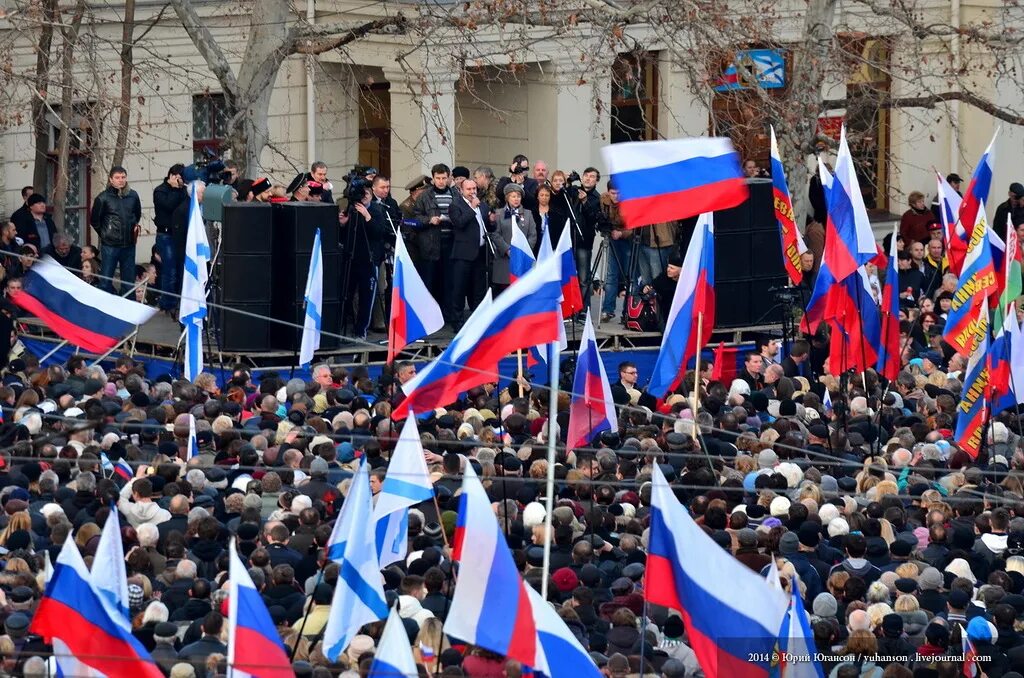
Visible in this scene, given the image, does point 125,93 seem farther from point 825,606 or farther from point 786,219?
point 825,606

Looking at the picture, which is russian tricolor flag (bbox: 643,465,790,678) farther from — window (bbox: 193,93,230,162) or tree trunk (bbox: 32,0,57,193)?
window (bbox: 193,93,230,162)

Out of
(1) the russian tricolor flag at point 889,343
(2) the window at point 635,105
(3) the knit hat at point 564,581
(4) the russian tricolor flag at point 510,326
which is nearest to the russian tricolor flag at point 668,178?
(4) the russian tricolor flag at point 510,326

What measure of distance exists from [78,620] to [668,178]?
16.0 feet

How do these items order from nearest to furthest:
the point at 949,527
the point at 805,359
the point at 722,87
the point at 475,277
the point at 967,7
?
1. the point at 949,527
2. the point at 805,359
3. the point at 475,277
4. the point at 722,87
5. the point at 967,7

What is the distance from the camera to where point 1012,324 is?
1620 centimetres

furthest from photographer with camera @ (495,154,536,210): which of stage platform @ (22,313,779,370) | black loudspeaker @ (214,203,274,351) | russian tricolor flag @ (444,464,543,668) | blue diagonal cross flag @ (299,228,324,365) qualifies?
russian tricolor flag @ (444,464,543,668)

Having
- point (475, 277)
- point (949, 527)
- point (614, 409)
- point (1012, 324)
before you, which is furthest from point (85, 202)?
point (949, 527)

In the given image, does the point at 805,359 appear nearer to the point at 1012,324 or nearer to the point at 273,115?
the point at 1012,324

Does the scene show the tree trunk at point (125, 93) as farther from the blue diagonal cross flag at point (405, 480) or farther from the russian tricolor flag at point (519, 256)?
the blue diagonal cross flag at point (405, 480)

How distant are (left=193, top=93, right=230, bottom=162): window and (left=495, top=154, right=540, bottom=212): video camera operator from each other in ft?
19.9

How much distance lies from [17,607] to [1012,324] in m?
7.72

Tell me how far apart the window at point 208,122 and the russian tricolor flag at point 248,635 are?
54.8 feet

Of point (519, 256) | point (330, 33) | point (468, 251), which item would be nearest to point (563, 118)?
point (330, 33)

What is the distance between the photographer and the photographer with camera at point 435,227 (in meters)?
20.1
